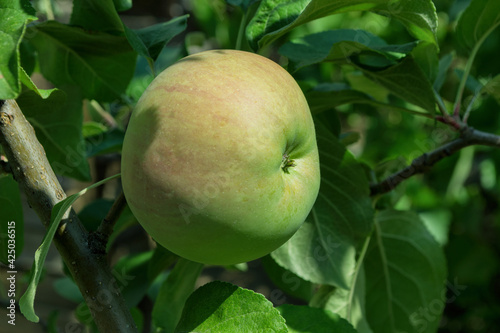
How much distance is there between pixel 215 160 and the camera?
0.48m

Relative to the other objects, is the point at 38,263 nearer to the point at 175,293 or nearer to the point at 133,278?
the point at 175,293

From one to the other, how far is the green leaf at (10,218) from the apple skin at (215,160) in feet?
1.07

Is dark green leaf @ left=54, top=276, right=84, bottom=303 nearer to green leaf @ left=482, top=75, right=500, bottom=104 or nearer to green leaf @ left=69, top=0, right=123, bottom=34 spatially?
green leaf @ left=69, top=0, right=123, bottom=34

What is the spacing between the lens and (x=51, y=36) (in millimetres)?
819

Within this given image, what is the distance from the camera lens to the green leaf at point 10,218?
77 cm

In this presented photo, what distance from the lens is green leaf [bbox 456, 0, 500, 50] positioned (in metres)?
0.83

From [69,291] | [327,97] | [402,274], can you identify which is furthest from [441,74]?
[69,291]

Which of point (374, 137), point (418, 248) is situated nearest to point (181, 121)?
point (418, 248)

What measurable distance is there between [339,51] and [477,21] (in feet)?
1.02

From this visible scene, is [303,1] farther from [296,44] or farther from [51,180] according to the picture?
[51,180]

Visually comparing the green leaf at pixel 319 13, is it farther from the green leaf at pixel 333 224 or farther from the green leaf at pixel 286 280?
the green leaf at pixel 286 280

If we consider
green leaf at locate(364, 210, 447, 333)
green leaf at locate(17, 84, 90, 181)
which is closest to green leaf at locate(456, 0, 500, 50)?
green leaf at locate(364, 210, 447, 333)

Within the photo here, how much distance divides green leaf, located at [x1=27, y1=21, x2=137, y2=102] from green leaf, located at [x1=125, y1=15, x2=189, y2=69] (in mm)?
46

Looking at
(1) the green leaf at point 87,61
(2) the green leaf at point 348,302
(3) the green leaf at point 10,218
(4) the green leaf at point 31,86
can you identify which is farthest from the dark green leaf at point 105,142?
(2) the green leaf at point 348,302
